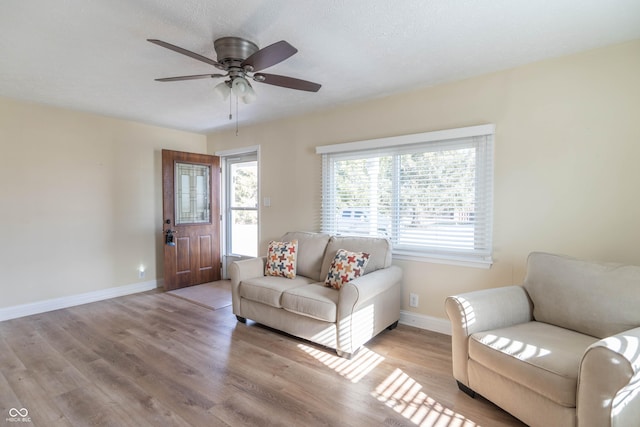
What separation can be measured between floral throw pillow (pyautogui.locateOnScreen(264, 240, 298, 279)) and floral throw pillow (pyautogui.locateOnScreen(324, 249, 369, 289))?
515 millimetres

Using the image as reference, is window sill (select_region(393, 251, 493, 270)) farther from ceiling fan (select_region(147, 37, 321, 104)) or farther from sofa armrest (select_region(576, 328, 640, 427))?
ceiling fan (select_region(147, 37, 321, 104))

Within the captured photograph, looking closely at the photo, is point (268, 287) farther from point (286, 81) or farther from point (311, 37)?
point (311, 37)

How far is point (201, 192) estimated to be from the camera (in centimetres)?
489

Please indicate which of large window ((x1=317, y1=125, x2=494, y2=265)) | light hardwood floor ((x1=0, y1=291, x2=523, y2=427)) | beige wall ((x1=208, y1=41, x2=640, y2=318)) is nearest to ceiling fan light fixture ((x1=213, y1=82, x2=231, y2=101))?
large window ((x1=317, y1=125, x2=494, y2=265))

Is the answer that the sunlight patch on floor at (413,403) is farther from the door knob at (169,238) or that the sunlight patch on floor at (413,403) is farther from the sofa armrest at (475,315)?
the door knob at (169,238)

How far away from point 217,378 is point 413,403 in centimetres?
135

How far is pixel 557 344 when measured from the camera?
5.73 feet

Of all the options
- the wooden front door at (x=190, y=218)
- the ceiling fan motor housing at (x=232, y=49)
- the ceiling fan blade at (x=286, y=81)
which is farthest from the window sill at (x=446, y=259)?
the wooden front door at (x=190, y=218)

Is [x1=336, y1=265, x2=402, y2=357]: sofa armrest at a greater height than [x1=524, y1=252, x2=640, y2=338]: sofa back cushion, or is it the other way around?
[x1=524, y1=252, x2=640, y2=338]: sofa back cushion

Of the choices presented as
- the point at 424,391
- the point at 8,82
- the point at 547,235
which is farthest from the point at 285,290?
the point at 8,82

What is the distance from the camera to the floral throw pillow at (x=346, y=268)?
284 cm

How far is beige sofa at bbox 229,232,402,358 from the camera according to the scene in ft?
8.25

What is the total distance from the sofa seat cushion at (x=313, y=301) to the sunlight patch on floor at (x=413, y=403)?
0.63m

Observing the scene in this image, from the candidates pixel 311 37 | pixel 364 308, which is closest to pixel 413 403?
pixel 364 308
